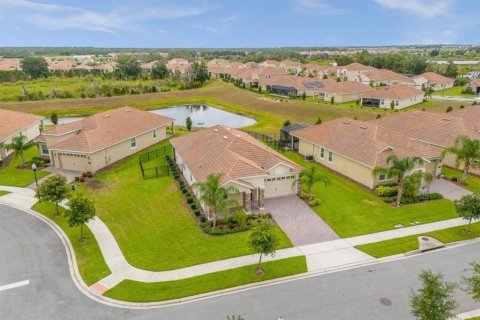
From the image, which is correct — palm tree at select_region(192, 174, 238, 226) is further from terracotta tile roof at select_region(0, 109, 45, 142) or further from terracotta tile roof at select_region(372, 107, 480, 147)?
terracotta tile roof at select_region(0, 109, 45, 142)

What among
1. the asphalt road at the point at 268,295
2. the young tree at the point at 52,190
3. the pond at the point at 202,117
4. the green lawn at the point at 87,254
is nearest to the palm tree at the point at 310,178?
the asphalt road at the point at 268,295

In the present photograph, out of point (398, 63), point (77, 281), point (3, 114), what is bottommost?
point (77, 281)

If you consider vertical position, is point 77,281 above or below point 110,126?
below

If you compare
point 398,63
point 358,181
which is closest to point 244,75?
point 398,63

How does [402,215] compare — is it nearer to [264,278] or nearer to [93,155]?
[264,278]

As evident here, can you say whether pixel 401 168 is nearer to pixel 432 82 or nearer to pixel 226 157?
pixel 226 157

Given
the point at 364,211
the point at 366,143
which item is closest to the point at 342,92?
the point at 366,143

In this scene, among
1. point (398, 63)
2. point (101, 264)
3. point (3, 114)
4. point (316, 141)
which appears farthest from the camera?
point (398, 63)

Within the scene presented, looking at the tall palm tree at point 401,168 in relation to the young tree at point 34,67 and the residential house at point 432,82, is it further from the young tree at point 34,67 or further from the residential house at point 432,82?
the young tree at point 34,67
